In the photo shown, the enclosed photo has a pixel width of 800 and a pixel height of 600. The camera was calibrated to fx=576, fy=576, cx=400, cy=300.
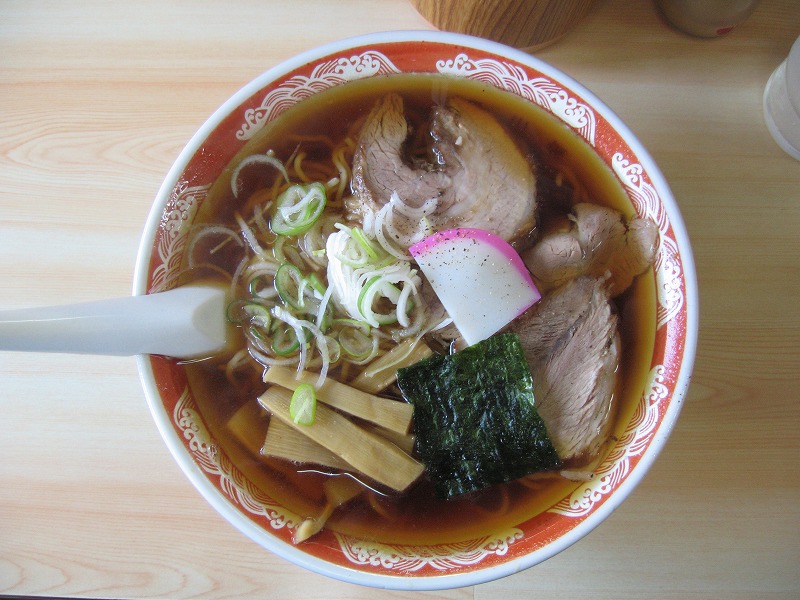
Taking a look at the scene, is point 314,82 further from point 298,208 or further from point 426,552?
point 426,552

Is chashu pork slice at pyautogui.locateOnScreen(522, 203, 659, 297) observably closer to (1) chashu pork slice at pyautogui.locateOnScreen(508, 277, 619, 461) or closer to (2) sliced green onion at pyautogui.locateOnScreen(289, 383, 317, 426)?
(1) chashu pork slice at pyautogui.locateOnScreen(508, 277, 619, 461)

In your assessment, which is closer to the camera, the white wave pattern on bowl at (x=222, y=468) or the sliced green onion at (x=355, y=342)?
the white wave pattern on bowl at (x=222, y=468)

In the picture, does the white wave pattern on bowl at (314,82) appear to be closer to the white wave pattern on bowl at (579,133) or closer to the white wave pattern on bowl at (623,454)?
the white wave pattern on bowl at (579,133)

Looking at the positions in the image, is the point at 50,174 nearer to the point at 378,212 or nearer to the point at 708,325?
the point at 378,212

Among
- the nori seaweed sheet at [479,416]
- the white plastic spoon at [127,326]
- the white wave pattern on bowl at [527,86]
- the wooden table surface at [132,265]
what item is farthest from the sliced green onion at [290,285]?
the white wave pattern on bowl at [527,86]

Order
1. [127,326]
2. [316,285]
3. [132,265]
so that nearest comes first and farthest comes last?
[127,326], [316,285], [132,265]

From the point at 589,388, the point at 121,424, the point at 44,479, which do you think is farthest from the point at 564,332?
the point at 44,479

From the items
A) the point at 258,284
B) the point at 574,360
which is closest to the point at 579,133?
the point at 574,360
